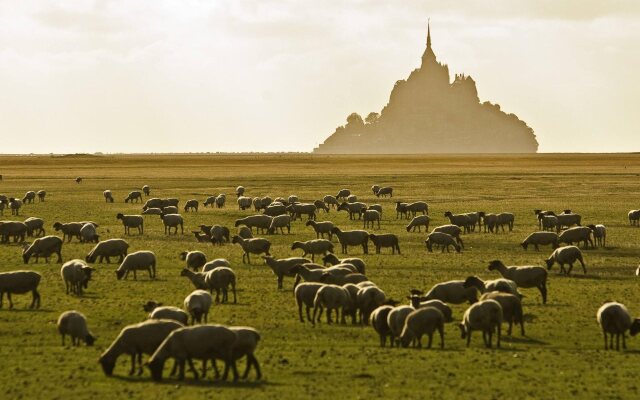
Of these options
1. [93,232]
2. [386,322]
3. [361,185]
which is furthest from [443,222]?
[361,185]

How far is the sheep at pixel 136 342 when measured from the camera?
18969 millimetres

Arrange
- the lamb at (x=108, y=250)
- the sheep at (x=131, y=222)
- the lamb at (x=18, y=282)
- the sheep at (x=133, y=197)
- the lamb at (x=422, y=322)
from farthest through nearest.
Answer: the sheep at (x=133, y=197) < the sheep at (x=131, y=222) < the lamb at (x=108, y=250) < the lamb at (x=18, y=282) < the lamb at (x=422, y=322)

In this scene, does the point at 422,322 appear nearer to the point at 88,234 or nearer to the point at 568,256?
the point at 568,256

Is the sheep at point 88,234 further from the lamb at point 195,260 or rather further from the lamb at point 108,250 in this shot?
the lamb at point 195,260

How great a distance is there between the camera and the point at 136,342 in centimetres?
1916

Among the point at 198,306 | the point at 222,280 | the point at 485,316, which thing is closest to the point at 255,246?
the point at 222,280

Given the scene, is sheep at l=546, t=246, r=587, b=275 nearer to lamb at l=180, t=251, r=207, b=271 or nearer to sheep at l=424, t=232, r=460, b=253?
sheep at l=424, t=232, r=460, b=253

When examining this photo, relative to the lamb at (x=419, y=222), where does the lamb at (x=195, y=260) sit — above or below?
below

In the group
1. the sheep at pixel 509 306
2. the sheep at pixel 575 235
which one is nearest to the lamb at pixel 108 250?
the sheep at pixel 509 306

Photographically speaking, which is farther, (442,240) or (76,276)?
(442,240)

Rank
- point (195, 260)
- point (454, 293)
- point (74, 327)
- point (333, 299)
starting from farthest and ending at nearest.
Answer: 1. point (195, 260)
2. point (454, 293)
3. point (333, 299)
4. point (74, 327)

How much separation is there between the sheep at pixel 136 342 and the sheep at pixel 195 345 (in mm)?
771

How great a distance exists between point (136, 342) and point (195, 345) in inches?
67.9

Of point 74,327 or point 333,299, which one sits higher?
point 333,299
